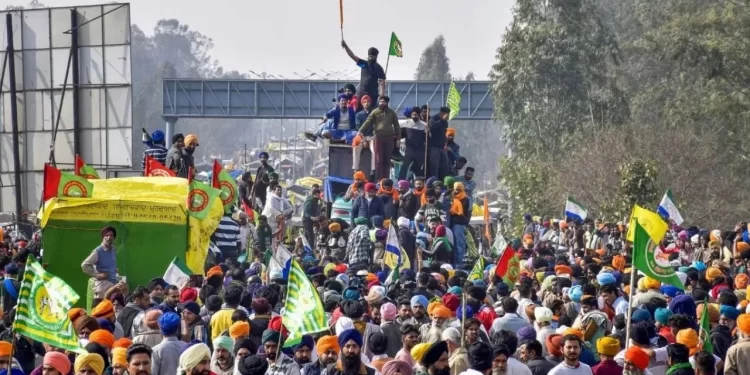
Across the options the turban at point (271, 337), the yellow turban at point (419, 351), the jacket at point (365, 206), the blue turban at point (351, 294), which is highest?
the yellow turban at point (419, 351)

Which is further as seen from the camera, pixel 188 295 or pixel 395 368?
pixel 188 295

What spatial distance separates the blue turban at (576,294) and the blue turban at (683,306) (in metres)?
1.23

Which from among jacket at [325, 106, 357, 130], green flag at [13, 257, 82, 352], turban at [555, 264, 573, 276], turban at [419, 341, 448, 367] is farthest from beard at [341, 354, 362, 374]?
jacket at [325, 106, 357, 130]

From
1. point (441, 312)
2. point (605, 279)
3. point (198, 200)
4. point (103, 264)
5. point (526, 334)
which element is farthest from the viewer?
point (198, 200)

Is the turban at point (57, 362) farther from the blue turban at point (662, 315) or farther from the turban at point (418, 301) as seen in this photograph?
the blue turban at point (662, 315)

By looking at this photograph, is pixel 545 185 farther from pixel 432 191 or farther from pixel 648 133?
pixel 432 191

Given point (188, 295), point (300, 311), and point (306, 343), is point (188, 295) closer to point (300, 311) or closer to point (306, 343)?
point (306, 343)

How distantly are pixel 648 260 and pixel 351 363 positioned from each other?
13.2 ft

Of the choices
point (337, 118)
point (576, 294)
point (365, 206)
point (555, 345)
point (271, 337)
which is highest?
point (337, 118)

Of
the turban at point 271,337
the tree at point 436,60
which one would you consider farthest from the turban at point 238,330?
the tree at point 436,60

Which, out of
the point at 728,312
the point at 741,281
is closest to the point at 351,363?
the point at 728,312

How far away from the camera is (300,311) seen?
1091 centimetres

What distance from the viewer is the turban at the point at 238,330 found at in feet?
40.3

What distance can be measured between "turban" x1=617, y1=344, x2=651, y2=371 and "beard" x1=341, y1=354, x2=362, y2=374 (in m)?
1.96
